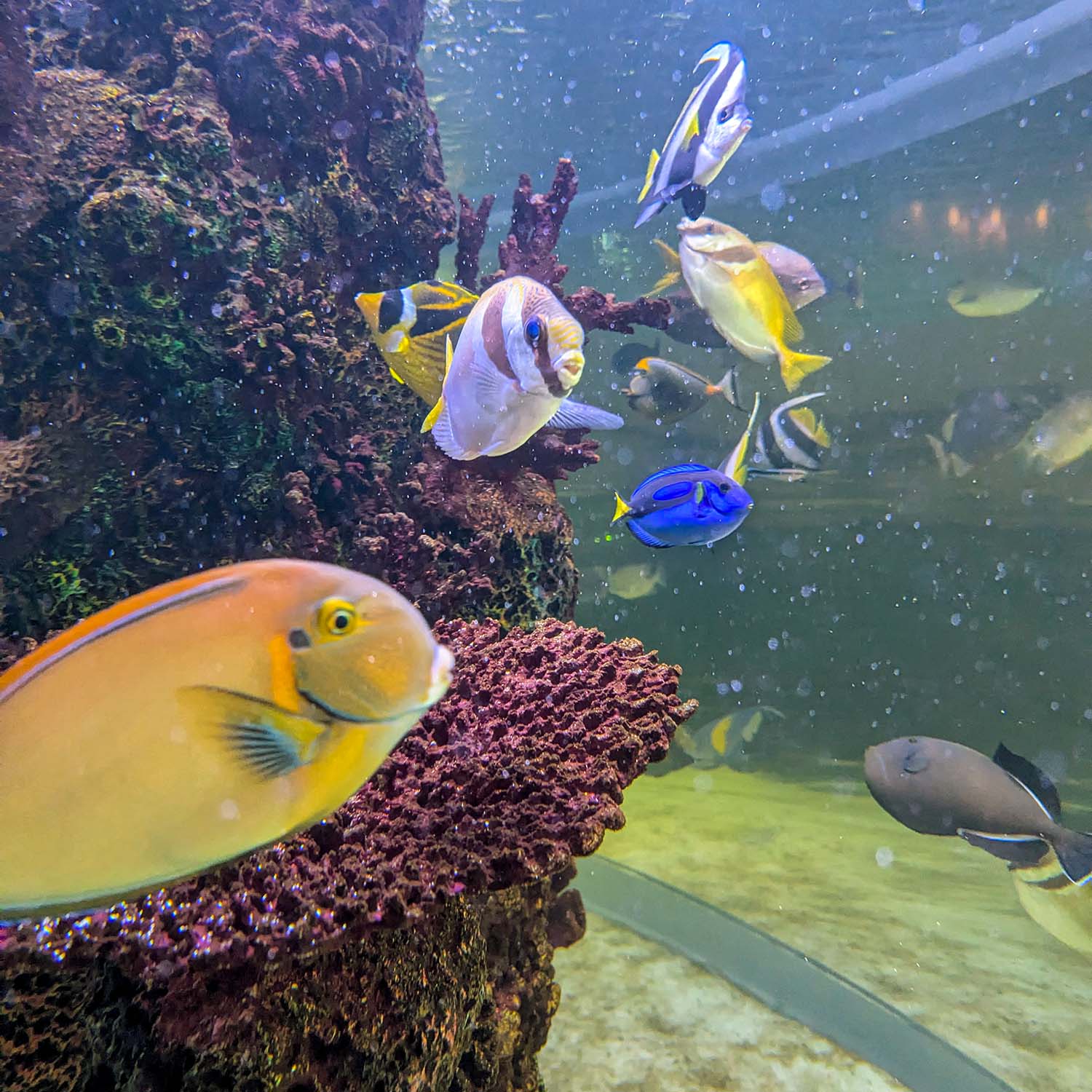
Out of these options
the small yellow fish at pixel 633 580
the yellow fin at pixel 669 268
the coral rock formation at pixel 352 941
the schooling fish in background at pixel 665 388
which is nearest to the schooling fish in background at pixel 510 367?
the coral rock formation at pixel 352 941

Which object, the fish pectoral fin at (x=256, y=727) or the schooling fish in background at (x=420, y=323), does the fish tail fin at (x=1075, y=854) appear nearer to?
the schooling fish in background at (x=420, y=323)

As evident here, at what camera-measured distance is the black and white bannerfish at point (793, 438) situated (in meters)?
4.57

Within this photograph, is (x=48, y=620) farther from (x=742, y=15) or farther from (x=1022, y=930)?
(x=742, y=15)

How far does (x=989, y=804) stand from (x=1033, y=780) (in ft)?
0.97

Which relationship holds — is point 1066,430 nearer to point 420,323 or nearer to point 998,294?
point 998,294

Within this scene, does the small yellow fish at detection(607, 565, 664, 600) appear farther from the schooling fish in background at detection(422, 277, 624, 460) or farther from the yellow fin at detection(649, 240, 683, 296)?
the schooling fish in background at detection(422, 277, 624, 460)

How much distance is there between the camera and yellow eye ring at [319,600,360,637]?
2.61 feet

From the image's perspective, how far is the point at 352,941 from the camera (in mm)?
1411

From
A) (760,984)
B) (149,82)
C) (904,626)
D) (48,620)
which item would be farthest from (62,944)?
(904,626)

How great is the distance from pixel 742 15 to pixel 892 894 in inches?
514

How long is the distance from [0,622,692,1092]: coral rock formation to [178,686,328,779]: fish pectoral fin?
54cm

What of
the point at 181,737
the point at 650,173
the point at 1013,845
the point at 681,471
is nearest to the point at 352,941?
the point at 181,737

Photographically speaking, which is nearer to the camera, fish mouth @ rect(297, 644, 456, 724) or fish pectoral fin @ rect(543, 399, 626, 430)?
fish mouth @ rect(297, 644, 456, 724)

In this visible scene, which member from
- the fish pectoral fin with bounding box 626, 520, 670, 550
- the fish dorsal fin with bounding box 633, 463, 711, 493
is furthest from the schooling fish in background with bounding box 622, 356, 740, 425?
the fish pectoral fin with bounding box 626, 520, 670, 550
